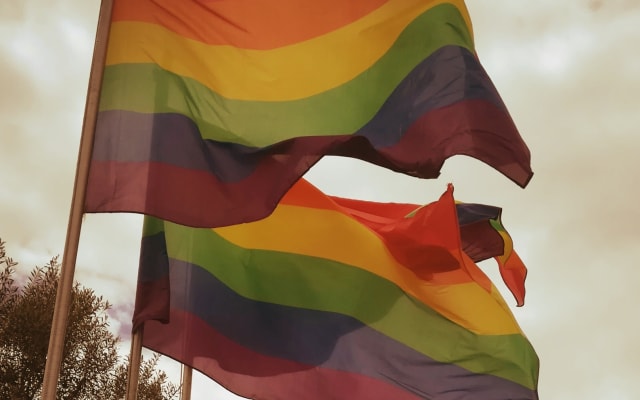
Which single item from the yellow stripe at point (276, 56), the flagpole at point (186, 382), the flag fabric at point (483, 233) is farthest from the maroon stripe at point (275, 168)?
the flag fabric at point (483, 233)

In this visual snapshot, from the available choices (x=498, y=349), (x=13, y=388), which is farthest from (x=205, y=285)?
(x=13, y=388)

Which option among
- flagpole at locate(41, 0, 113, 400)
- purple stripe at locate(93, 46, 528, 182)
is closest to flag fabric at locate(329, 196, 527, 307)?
purple stripe at locate(93, 46, 528, 182)

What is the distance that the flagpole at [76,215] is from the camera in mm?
4602

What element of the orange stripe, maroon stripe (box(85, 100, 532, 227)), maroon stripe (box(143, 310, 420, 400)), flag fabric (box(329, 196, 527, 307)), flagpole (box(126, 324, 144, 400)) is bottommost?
flagpole (box(126, 324, 144, 400))

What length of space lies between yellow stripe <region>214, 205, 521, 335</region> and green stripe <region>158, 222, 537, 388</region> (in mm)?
79

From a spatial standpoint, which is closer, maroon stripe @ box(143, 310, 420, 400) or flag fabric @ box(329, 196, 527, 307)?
maroon stripe @ box(143, 310, 420, 400)

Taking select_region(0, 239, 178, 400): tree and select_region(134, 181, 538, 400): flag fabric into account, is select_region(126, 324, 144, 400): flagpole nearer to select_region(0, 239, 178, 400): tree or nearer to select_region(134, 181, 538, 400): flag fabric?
select_region(134, 181, 538, 400): flag fabric

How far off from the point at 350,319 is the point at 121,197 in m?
3.26

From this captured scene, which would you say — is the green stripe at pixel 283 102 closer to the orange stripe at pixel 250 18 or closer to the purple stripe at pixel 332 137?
the purple stripe at pixel 332 137

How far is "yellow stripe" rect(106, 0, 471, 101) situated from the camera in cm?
610

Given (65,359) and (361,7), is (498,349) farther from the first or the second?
(65,359)

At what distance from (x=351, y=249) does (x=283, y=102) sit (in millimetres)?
2561

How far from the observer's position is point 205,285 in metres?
7.51

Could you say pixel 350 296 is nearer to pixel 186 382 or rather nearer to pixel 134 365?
pixel 186 382
